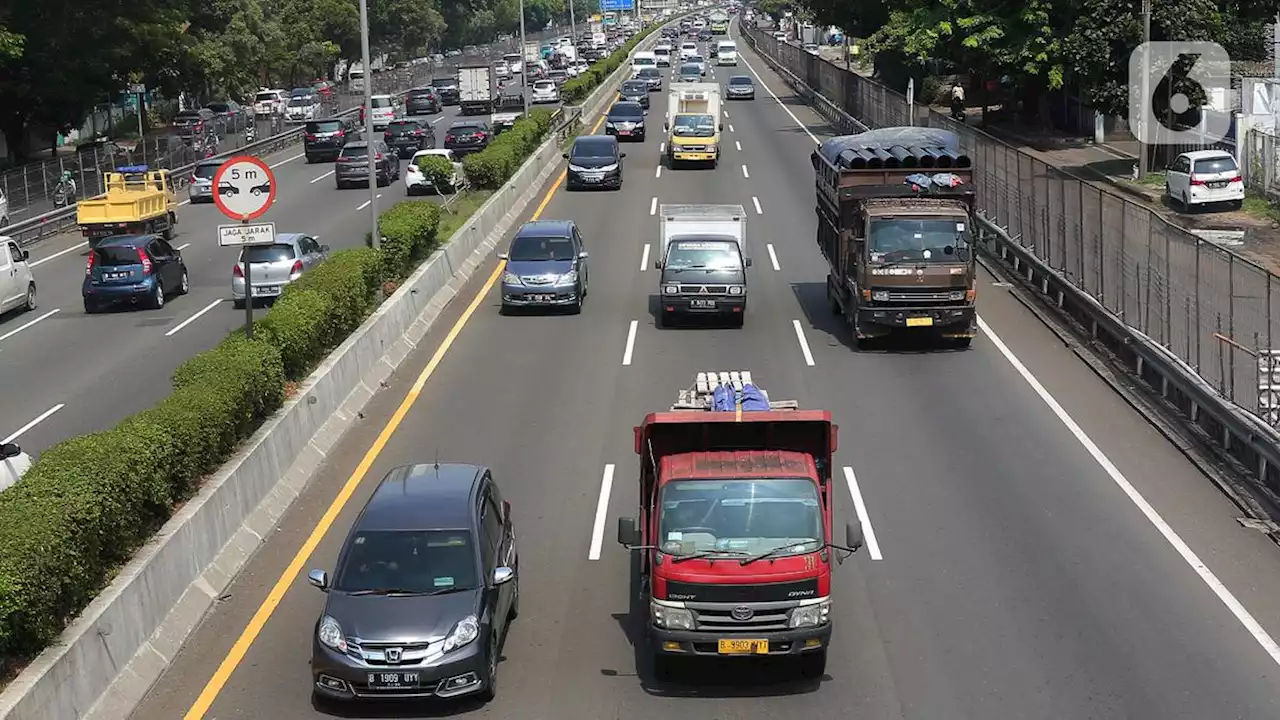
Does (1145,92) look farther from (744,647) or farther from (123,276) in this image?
(744,647)

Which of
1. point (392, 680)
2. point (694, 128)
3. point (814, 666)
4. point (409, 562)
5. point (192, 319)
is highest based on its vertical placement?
point (694, 128)

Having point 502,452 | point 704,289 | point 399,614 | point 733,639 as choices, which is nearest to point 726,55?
point 704,289

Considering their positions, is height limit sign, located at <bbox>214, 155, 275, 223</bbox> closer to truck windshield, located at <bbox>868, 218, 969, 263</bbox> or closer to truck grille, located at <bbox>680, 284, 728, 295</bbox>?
truck grille, located at <bbox>680, 284, 728, 295</bbox>

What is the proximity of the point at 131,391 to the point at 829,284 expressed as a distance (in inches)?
542

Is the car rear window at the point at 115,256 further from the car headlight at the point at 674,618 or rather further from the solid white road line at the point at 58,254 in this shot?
the car headlight at the point at 674,618

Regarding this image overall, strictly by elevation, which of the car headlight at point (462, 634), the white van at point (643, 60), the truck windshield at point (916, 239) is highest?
the white van at point (643, 60)

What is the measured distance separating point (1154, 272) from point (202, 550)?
52.4 feet

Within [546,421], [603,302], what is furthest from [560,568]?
[603,302]

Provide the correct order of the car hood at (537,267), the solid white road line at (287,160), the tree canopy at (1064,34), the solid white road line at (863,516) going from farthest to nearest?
1. the solid white road line at (287,160)
2. the tree canopy at (1064,34)
3. the car hood at (537,267)
4. the solid white road line at (863,516)

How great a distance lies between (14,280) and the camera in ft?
119

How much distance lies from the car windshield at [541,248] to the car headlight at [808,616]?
65.2 ft

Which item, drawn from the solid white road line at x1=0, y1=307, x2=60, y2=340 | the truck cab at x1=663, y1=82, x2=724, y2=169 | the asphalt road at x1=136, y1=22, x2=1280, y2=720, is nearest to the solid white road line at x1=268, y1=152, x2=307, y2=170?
the truck cab at x1=663, y1=82, x2=724, y2=169

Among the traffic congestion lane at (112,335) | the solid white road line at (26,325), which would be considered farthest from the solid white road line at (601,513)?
the solid white road line at (26,325)

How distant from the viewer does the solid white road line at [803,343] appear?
2769 cm
